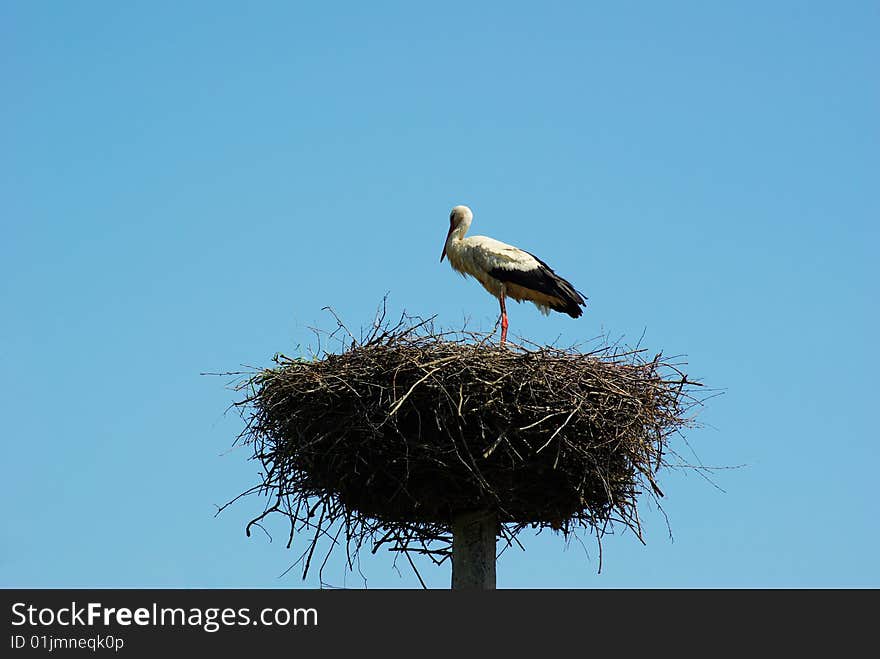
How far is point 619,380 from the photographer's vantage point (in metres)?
10.9

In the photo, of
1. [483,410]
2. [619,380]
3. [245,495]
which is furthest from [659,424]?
[245,495]

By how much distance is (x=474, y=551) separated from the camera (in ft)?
36.2

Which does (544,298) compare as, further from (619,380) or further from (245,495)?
(245,495)

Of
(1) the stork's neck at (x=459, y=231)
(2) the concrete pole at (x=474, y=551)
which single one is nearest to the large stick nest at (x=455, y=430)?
(2) the concrete pole at (x=474, y=551)

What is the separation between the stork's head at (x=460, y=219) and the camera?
14.7 meters

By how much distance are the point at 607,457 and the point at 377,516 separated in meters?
1.75

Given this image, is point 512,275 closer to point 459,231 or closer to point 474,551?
point 459,231

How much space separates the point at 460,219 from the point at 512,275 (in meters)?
1.10

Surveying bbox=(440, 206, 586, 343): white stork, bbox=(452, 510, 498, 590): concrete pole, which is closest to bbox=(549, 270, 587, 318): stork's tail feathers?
bbox=(440, 206, 586, 343): white stork

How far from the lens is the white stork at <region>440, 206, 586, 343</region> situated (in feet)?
45.5

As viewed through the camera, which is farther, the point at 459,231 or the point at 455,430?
the point at 459,231

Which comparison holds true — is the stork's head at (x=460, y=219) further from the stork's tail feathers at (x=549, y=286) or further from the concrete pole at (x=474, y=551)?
the concrete pole at (x=474, y=551)

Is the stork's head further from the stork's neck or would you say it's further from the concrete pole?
the concrete pole

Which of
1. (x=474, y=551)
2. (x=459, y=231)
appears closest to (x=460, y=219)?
(x=459, y=231)
